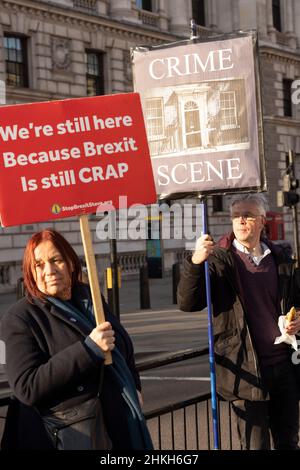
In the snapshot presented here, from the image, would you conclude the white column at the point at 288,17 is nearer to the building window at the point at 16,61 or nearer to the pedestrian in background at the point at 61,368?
the building window at the point at 16,61

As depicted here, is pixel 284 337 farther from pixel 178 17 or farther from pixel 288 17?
pixel 288 17

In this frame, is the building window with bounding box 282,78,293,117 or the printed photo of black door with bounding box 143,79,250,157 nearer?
the printed photo of black door with bounding box 143,79,250,157

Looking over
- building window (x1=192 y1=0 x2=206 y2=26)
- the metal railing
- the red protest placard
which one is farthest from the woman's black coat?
building window (x1=192 y1=0 x2=206 y2=26)

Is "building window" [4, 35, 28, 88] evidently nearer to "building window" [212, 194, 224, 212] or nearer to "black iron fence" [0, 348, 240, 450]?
"building window" [212, 194, 224, 212]

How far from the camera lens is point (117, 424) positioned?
10.6 feet

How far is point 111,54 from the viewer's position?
3066cm

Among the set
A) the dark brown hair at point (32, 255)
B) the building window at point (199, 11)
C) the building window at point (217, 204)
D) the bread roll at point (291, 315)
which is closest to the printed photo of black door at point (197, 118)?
the bread roll at point (291, 315)

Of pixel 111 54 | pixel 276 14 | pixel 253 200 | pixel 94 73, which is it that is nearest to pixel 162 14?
pixel 111 54

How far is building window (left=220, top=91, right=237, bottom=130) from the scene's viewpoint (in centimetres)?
463

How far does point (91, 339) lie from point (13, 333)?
30cm

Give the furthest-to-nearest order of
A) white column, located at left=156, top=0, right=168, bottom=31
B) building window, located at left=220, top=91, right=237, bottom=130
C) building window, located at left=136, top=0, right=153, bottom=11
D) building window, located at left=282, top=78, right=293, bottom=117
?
building window, located at left=282, top=78, right=293, bottom=117
white column, located at left=156, top=0, right=168, bottom=31
building window, located at left=136, top=0, right=153, bottom=11
building window, located at left=220, top=91, right=237, bottom=130

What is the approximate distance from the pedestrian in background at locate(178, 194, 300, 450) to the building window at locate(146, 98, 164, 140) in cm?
65

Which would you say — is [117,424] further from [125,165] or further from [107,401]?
[125,165]
